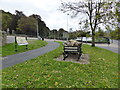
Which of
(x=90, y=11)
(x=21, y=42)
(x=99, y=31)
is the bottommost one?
(x=21, y=42)

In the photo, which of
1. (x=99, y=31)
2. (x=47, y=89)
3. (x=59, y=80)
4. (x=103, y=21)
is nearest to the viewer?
(x=47, y=89)

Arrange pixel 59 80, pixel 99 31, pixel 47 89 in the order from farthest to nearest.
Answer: pixel 99 31 < pixel 59 80 < pixel 47 89

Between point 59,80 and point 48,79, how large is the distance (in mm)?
378

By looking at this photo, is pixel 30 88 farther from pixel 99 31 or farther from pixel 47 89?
pixel 99 31

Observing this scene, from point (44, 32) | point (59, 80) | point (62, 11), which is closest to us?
point (59, 80)

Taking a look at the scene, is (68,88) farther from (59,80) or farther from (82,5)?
(82,5)

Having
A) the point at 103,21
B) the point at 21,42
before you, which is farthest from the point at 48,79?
the point at 103,21

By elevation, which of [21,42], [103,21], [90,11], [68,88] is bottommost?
[68,88]

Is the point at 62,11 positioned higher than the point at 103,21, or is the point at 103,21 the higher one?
the point at 62,11

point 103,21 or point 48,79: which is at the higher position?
point 103,21

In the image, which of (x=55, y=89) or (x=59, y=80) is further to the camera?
(x=59, y=80)

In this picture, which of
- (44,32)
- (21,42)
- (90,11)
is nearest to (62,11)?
(90,11)

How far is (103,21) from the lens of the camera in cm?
1459

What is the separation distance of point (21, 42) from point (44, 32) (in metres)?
50.5
